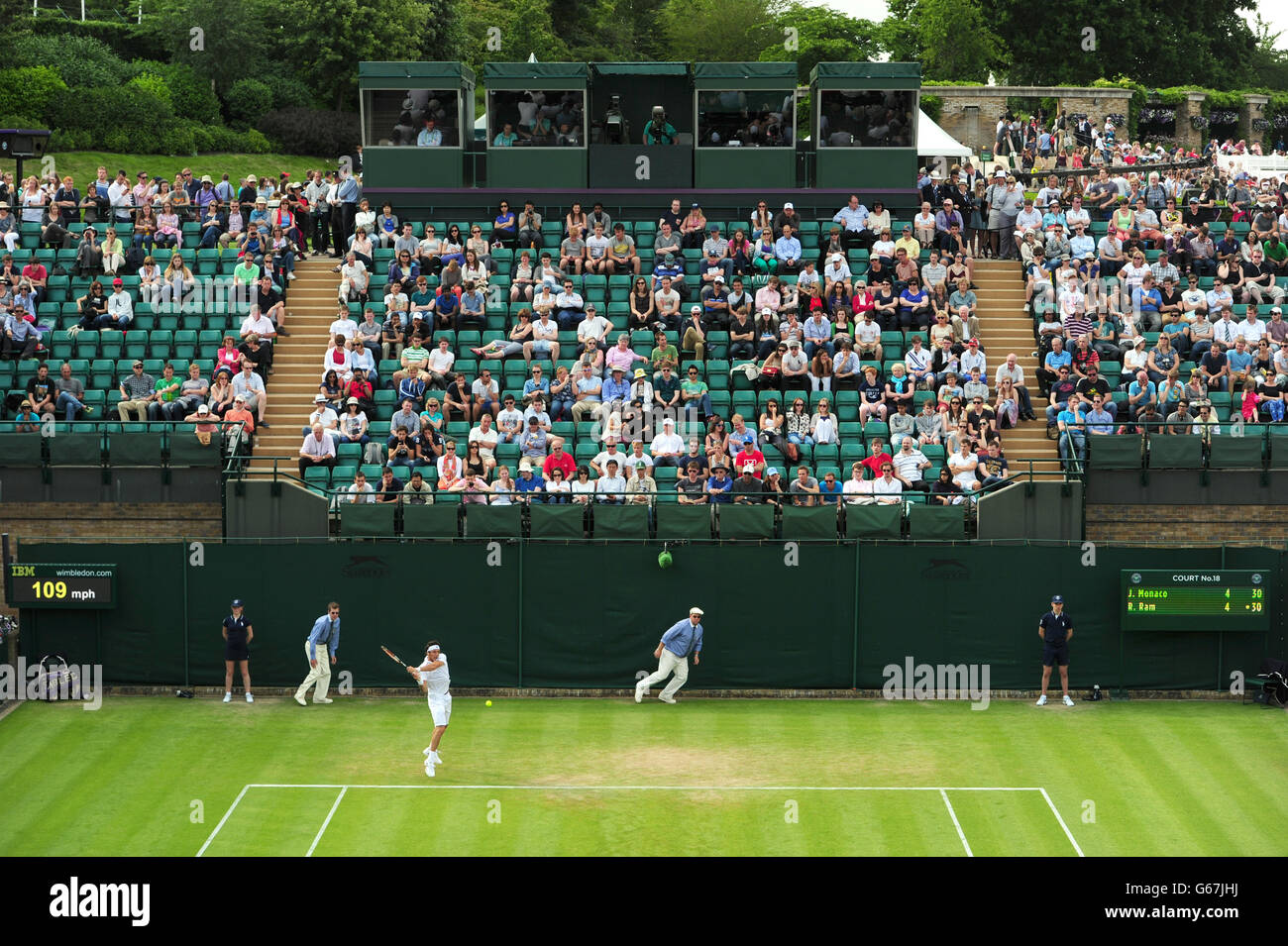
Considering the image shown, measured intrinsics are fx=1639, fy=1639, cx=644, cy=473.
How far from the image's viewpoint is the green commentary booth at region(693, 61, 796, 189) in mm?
36125

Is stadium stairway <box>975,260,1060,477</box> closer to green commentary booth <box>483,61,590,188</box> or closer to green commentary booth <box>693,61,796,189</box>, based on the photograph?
green commentary booth <box>693,61,796,189</box>

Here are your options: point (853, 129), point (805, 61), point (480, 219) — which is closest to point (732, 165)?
point (853, 129)

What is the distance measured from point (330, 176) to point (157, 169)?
1954 centimetres

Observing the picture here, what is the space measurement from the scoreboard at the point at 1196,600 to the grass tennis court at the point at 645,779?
128cm

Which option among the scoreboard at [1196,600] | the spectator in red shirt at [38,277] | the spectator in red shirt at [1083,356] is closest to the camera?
the scoreboard at [1196,600]

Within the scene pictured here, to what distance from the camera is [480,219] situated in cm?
3628

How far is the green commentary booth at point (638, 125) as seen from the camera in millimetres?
36250

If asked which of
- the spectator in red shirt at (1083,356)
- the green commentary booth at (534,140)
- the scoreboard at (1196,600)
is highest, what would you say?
the green commentary booth at (534,140)

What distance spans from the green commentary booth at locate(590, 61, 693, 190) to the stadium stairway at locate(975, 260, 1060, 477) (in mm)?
6988

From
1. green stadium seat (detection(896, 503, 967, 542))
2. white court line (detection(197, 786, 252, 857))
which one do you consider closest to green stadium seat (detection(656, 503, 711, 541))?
green stadium seat (detection(896, 503, 967, 542))

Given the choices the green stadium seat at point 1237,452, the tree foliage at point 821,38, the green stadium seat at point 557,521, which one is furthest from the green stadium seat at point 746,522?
the tree foliage at point 821,38

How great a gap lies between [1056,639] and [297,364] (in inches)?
627

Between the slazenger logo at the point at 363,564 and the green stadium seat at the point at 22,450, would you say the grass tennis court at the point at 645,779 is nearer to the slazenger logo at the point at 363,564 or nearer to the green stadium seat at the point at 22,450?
the slazenger logo at the point at 363,564

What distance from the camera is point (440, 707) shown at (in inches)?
834
